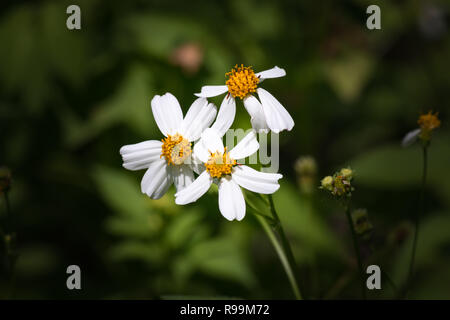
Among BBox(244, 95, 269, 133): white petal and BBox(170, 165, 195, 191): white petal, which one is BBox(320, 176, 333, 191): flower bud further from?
BBox(170, 165, 195, 191): white petal

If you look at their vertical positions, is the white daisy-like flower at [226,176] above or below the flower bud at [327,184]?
above

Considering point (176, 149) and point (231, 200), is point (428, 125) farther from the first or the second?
point (176, 149)

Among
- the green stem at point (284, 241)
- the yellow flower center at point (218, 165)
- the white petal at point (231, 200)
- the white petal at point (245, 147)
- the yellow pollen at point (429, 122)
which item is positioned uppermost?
the yellow pollen at point (429, 122)

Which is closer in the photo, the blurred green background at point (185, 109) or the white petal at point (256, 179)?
the white petal at point (256, 179)

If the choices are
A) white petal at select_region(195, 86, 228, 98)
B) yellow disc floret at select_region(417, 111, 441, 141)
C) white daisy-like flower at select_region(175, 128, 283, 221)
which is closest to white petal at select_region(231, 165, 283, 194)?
white daisy-like flower at select_region(175, 128, 283, 221)

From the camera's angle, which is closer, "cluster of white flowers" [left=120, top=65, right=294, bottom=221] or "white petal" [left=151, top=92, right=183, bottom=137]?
"cluster of white flowers" [left=120, top=65, right=294, bottom=221]

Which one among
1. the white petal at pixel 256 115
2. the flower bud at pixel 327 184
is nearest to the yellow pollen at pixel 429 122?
the flower bud at pixel 327 184

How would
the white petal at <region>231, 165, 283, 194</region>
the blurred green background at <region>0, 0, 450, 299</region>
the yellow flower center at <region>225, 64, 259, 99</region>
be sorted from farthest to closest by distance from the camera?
the blurred green background at <region>0, 0, 450, 299</region>
the yellow flower center at <region>225, 64, 259, 99</region>
the white petal at <region>231, 165, 283, 194</region>

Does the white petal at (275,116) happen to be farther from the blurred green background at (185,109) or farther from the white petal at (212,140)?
the blurred green background at (185,109)
